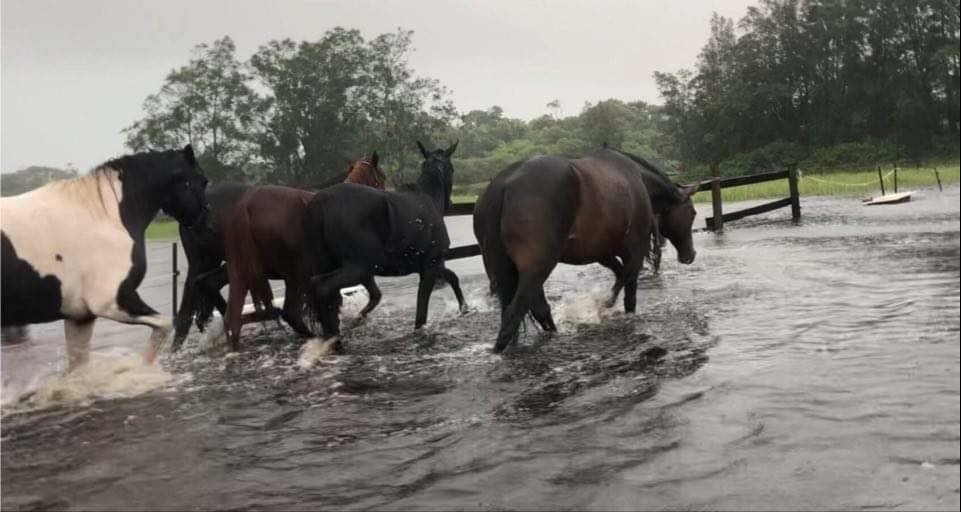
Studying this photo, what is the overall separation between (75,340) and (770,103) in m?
4.73

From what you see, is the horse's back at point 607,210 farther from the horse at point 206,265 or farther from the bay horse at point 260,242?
the horse at point 206,265

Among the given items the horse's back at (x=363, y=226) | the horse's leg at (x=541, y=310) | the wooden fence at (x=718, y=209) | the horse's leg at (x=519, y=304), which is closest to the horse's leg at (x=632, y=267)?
the horse's leg at (x=541, y=310)

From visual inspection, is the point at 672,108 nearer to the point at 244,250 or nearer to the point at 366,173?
the point at 244,250

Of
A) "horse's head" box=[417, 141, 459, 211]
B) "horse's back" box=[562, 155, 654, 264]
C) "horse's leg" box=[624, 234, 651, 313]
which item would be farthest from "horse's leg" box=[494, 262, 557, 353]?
"horse's head" box=[417, 141, 459, 211]

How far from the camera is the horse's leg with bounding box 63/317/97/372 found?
201 inches

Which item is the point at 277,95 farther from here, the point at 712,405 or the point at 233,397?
the point at 712,405

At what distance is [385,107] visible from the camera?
27.4 ft

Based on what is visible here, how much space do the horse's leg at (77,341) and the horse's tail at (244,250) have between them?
131cm

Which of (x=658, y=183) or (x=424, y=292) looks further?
(x=658, y=183)

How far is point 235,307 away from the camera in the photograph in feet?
20.5

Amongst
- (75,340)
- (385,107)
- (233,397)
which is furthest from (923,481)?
(385,107)

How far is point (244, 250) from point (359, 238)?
94 centimetres

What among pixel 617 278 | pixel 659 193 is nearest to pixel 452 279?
pixel 617 278

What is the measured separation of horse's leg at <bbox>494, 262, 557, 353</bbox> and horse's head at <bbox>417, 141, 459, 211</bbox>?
213 cm
